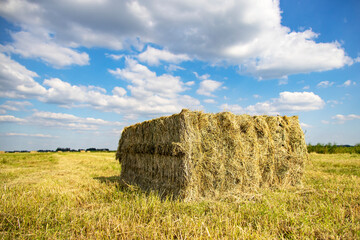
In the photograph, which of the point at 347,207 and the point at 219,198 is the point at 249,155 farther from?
the point at 347,207

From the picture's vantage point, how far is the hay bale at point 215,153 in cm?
549

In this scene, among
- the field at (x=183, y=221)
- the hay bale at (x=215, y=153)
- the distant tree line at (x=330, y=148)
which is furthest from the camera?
the distant tree line at (x=330, y=148)

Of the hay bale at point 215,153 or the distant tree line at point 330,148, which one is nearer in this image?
the hay bale at point 215,153

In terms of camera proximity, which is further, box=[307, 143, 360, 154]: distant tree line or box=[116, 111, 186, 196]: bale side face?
box=[307, 143, 360, 154]: distant tree line

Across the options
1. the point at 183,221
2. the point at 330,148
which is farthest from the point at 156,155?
the point at 330,148

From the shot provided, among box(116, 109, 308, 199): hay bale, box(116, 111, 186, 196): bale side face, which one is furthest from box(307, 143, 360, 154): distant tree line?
box(116, 111, 186, 196): bale side face

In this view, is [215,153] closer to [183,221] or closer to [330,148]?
[183,221]

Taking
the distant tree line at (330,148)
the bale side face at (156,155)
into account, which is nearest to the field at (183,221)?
the bale side face at (156,155)

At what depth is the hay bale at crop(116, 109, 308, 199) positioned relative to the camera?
5.49 metres

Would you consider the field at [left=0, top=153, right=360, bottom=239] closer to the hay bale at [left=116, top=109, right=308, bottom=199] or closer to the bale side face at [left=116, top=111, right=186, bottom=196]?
the hay bale at [left=116, top=109, right=308, bottom=199]

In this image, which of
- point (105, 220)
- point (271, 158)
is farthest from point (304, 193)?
point (105, 220)

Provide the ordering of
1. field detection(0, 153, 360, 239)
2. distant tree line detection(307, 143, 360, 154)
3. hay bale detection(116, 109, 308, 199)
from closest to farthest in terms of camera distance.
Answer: field detection(0, 153, 360, 239)
hay bale detection(116, 109, 308, 199)
distant tree line detection(307, 143, 360, 154)

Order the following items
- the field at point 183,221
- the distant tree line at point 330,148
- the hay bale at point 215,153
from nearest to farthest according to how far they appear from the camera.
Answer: the field at point 183,221 → the hay bale at point 215,153 → the distant tree line at point 330,148

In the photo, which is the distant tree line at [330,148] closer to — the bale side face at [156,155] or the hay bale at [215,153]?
the hay bale at [215,153]
